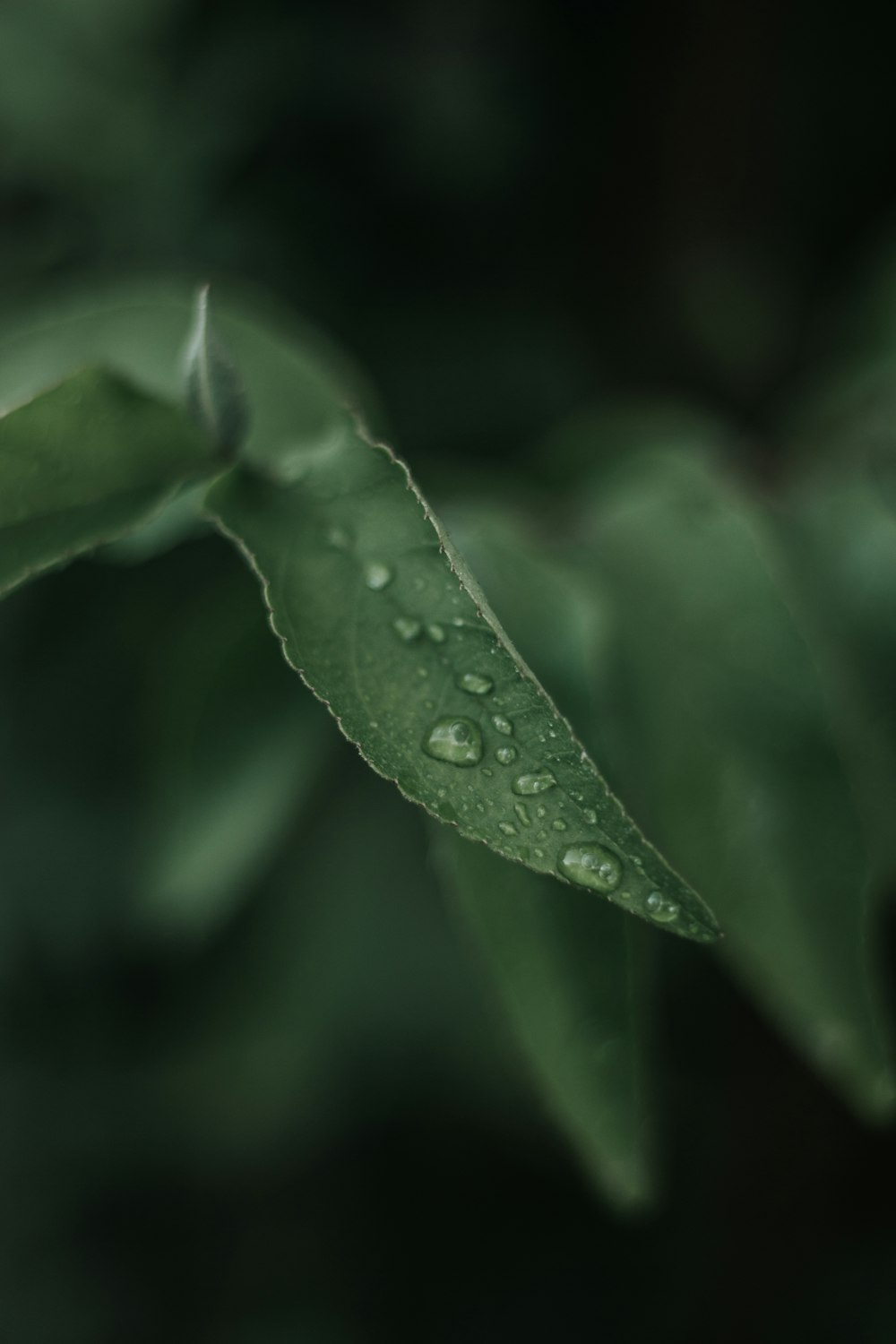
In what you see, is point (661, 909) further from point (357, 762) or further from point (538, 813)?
point (357, 762)

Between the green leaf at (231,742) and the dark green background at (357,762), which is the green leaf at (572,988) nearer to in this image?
the green leaf at (231,742)

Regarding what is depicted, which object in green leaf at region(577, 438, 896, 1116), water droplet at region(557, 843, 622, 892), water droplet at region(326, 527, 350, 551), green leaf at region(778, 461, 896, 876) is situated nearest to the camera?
water droplet at region(557, 843, 622, 892)

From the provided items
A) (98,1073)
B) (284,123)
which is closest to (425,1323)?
(98,1073)

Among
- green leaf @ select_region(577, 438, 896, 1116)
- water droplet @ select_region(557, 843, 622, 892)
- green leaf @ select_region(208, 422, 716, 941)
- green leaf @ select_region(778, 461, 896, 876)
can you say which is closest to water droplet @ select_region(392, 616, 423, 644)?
green leaf @ select_region(208, 422, 716, 941)

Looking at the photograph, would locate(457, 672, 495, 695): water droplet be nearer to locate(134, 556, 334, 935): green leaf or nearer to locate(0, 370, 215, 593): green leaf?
locate(0, 370, 215, 593): green leaf

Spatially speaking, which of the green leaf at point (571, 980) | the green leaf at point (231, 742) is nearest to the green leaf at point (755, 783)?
the green leaf at point (571, 980)

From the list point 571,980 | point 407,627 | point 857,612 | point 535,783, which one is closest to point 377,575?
point 407,627
